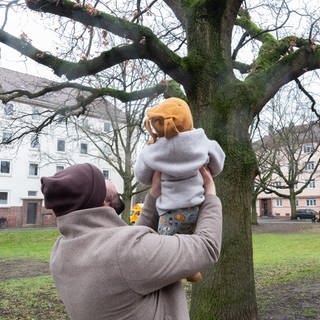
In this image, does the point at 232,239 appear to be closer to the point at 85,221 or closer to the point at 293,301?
the point at 293,301

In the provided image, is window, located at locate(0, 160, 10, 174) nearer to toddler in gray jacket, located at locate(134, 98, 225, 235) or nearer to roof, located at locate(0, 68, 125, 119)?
roof, located at locate(0, 68, 125, 119)

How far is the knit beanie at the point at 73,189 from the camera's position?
169 centimetres

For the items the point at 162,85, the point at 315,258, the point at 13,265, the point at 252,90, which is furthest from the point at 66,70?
the point at 315,258

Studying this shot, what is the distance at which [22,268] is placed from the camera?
12180mm

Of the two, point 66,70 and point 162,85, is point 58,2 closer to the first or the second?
point 66,70

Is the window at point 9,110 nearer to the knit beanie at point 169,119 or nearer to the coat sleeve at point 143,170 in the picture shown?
the coat sleeve at point 143,170

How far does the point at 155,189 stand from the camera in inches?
79.8

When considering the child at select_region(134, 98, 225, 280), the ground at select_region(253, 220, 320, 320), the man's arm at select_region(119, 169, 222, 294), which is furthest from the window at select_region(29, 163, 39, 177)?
the man's arm at select_region(119, 169, 222, 294)

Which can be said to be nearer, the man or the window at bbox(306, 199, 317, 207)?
the man

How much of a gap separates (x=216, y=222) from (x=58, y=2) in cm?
385

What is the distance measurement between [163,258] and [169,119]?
64cm

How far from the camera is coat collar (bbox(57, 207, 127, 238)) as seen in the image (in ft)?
5.68

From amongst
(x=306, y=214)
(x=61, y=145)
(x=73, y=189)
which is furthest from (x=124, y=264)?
(x=306, y=214)

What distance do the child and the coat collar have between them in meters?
0.31
